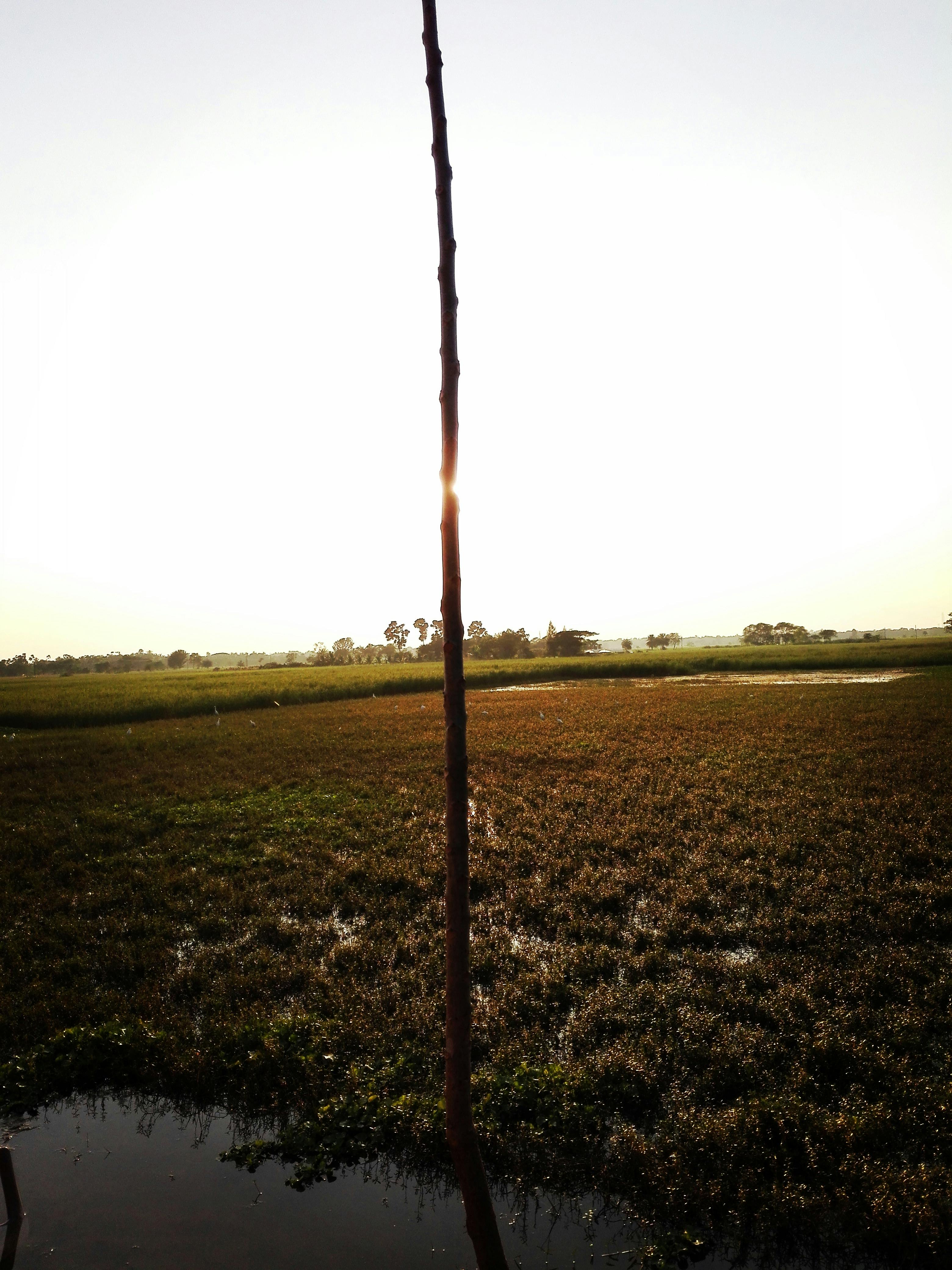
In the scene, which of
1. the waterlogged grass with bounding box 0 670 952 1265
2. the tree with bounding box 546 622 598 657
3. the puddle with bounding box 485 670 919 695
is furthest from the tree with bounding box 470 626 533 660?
the waterlogged grass with bounding box 0 670 952 1265

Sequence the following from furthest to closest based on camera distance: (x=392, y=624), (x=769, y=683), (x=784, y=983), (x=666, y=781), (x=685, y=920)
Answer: (x=392, y=624) → (x=769, y=683) → (x=666, y=781) → (x=685, y=920) → (x=784, y=983)

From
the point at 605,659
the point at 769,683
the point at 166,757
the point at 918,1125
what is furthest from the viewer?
the point at 605,659

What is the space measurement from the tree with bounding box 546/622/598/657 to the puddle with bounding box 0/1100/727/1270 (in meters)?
97.1

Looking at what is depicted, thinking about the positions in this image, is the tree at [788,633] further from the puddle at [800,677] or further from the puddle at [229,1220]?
the puddle at [229,1220]

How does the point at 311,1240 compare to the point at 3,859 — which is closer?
the point at 311,1240

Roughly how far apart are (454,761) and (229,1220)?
123 inches

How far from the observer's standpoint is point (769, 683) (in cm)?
4069

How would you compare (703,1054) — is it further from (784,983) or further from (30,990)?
(30,990)

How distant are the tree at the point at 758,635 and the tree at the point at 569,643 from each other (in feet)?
201

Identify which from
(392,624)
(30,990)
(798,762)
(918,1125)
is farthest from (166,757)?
(392,624)

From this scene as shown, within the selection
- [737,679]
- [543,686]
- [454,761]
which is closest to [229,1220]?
[454,761]

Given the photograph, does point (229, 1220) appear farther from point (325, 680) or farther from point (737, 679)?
point (737, 679)

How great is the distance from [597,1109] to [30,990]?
4.79m

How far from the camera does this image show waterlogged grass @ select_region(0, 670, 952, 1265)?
4.28 metres
